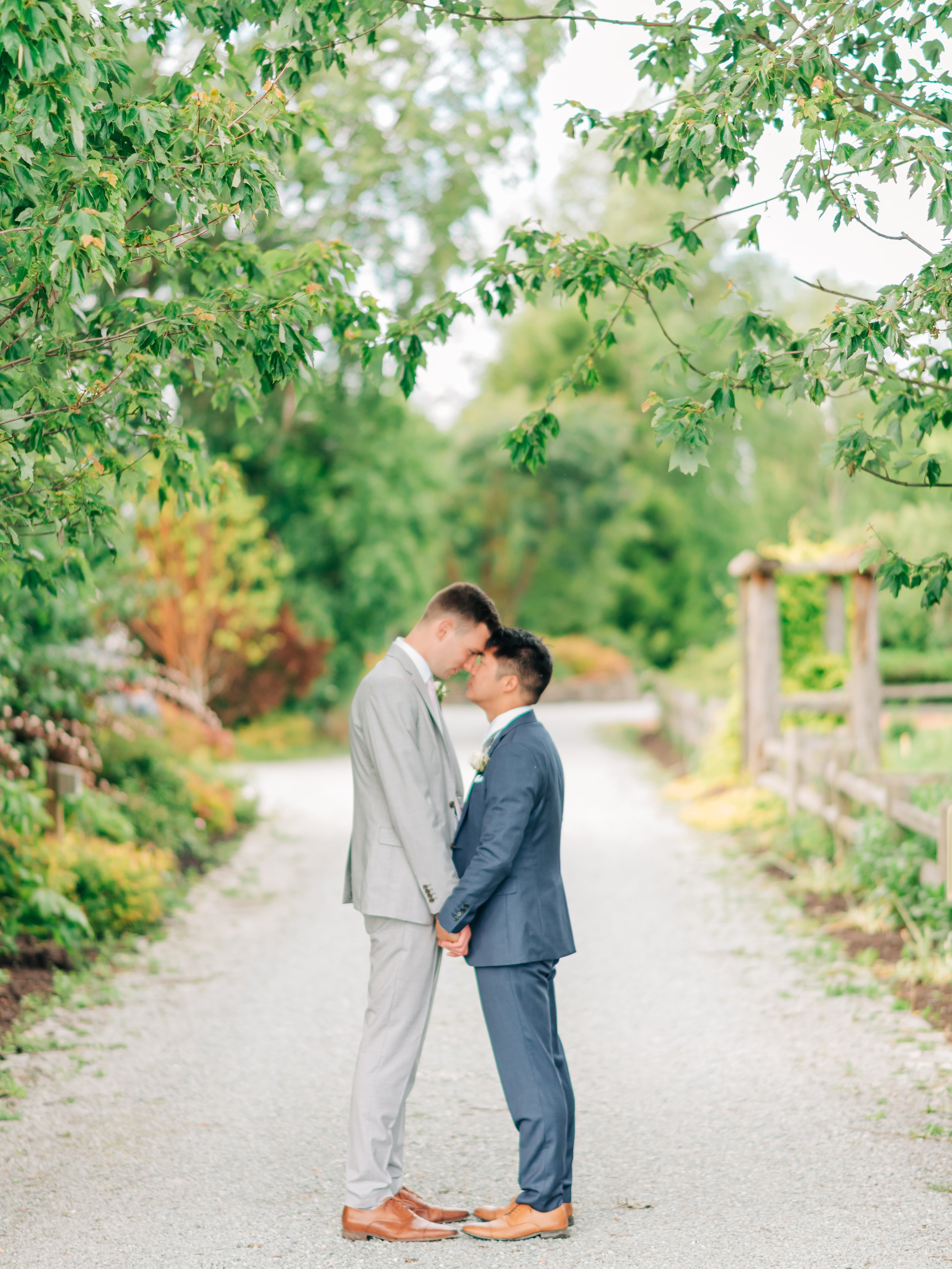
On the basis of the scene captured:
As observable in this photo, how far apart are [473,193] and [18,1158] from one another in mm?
11051

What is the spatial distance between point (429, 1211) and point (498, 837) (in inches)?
47.7

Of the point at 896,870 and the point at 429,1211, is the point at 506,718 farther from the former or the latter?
the point at 896,870

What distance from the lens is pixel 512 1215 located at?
376 cm

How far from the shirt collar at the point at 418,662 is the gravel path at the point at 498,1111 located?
1.69 meters

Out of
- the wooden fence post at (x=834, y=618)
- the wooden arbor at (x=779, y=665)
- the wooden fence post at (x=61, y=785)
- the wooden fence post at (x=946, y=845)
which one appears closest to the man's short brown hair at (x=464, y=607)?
the wooden fence post at (x=946, y=845)

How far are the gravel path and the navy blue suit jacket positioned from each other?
87 centimetres

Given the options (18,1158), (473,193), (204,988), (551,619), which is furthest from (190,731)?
(551,619)

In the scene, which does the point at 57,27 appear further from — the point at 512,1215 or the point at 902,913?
the point at 902,913

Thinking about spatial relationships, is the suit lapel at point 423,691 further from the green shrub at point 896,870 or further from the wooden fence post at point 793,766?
the wooden fence post at point 793,766

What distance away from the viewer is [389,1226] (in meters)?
3.73

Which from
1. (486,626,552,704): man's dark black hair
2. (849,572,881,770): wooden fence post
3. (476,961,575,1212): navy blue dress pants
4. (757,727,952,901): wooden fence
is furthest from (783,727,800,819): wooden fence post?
(476,961,575,1212): navy blue dress pants

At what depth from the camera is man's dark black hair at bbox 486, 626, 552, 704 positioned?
3.98m

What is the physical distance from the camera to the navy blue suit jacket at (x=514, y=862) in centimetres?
373

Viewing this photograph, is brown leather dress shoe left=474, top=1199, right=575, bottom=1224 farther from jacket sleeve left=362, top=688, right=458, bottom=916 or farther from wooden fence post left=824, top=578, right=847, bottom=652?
wooden fence post left=824, top=578, right=847, bottom=652
